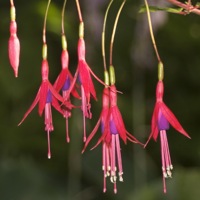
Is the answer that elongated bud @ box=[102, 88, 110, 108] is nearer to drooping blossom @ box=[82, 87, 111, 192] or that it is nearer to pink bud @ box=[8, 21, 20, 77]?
drooping blossom @ box=[82, 87, 111, 192]

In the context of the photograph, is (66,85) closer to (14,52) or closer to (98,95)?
(14,52)

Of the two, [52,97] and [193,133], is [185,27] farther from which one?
[52,97]

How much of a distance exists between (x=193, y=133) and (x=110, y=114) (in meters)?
1.31

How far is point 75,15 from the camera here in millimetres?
2600

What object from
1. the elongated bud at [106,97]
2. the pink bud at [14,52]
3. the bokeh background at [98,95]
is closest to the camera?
the pink bud at [14,52]

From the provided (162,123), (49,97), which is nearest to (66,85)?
(49,97)

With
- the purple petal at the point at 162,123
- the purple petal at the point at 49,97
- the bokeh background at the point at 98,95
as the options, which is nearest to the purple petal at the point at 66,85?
the purple petal at the point at 49,97

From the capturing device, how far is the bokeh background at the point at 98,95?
2.37 m

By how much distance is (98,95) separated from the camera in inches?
101

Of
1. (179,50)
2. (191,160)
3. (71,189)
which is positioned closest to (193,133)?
(191,160)

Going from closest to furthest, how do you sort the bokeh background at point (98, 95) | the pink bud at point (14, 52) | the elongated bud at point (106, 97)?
1. the pink bud at point (14, 52)
2. the elongated bud at point (106, 97)
3. the bokeh background at point (98, 95)

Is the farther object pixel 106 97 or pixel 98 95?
pixel 98 95

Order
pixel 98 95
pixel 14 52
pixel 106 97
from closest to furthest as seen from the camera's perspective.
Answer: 1. pixel 14 52
2. pixel 106 97
3. pixel 98 95

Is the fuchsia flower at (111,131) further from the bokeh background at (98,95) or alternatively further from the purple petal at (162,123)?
the bokeh background at (98,95)
